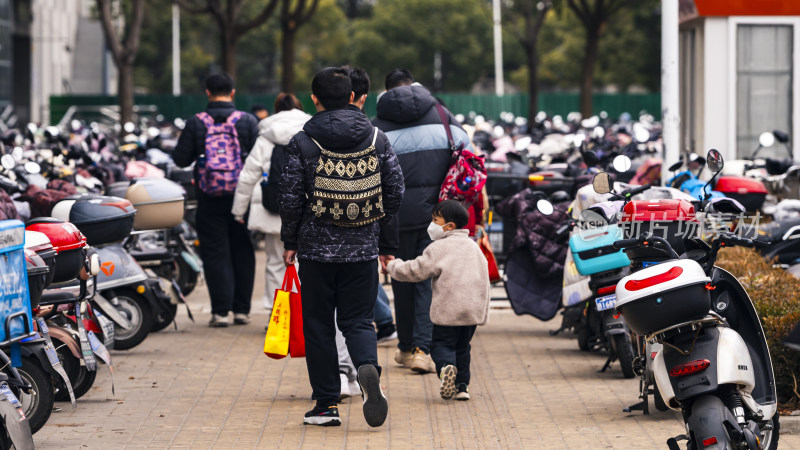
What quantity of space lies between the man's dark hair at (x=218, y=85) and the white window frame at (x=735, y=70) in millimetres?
5941

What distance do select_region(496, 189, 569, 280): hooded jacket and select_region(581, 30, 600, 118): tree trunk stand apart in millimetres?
21995

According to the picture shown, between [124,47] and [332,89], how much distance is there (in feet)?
57.7

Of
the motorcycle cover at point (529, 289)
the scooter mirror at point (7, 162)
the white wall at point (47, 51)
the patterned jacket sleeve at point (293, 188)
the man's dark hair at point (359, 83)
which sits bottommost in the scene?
the motorcycle cover at point (529, 289)

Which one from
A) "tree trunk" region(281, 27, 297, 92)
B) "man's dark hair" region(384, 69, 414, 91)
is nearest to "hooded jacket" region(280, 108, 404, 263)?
"man's dark hair" region(384, 69, 414, 91)

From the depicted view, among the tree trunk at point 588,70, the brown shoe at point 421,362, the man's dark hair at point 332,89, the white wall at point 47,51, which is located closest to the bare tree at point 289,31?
the tree trunk at point 588,70

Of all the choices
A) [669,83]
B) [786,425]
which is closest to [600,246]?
[786,425]

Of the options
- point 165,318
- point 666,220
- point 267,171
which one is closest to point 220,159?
point 267,171

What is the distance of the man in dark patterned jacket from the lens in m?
7.09

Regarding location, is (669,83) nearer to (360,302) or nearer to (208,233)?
(208,233)

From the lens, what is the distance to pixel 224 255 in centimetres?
1152

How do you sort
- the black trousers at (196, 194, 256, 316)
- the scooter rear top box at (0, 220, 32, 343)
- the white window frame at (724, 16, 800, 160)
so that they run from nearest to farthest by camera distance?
the scooter rear top box at (0, 220, 32, 343), the black trousers at (196, 194, 256, 316), the white window frame at (724, 16, 800, 160)

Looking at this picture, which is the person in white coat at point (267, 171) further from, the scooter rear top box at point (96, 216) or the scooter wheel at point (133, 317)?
the scooter rear top box at point (96, 216)

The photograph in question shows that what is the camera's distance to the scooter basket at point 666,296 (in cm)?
544

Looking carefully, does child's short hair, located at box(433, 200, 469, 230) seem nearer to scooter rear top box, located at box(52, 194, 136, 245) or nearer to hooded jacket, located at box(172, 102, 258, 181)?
scooter rear top box, located at box(52, 194, 136, 245)
